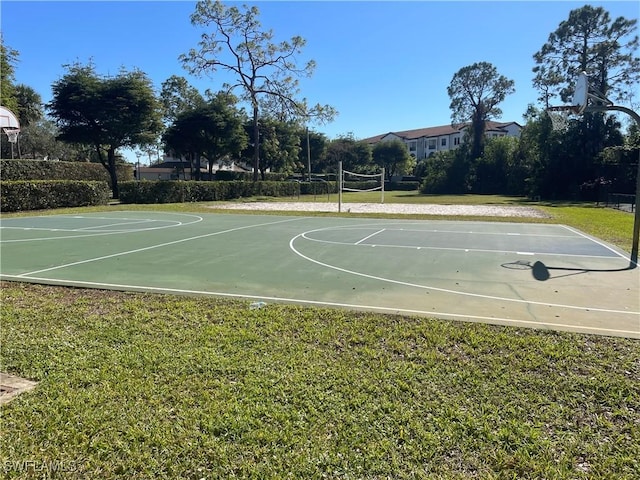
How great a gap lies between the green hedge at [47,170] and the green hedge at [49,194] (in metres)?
6.20

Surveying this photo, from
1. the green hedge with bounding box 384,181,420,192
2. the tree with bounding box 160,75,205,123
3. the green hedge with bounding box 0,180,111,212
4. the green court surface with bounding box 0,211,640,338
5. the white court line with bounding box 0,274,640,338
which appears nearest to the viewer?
the white court line with bounding box 0,274,640,338

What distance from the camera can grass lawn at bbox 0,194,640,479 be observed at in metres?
2.27

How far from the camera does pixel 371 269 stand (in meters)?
6.96

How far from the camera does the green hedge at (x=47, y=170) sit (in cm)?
2442

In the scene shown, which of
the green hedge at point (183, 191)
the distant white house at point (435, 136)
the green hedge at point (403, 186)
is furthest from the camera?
the distant white house at point (435, 136)

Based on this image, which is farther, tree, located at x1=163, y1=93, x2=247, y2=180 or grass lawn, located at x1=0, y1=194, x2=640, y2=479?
tree, located at x1=163, y1=93, x2=247, y2=180

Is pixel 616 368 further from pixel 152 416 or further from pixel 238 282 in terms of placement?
pixel 238 282

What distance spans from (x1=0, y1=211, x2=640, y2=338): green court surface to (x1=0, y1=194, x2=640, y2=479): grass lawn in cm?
86

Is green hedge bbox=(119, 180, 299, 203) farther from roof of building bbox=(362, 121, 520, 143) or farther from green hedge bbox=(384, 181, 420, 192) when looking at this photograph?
roof of building bbox=(362, 121, 520, 143)

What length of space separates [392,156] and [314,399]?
216 ft

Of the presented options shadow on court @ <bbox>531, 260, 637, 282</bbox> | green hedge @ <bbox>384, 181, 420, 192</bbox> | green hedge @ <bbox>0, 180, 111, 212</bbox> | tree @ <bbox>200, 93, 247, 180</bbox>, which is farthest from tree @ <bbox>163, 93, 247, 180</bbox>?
shadow on court @ <bbox>531, 260, 637, 282</bbox>

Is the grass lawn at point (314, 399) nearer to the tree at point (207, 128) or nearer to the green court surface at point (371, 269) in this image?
the green court surface at point (371, 269)

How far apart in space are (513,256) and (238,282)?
537 cm

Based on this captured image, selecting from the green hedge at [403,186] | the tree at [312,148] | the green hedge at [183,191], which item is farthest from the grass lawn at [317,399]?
the green hedge at [403,186]
